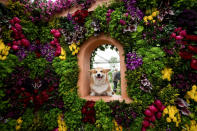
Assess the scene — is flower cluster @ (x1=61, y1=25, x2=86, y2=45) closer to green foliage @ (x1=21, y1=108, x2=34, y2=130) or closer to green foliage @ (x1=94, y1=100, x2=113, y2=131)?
green foliage @ (x1=94, y1=100, x2=113, y2=131)

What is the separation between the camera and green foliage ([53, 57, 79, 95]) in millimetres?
2444

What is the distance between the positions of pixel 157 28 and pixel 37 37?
2833 millimetres

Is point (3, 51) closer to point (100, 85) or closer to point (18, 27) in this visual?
point (18, 27)

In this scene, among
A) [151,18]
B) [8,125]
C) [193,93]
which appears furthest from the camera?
[151,18]

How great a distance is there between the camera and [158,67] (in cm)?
186

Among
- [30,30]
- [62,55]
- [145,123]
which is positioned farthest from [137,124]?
[30,30]

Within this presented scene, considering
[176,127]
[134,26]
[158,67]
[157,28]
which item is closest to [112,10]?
[134,26]

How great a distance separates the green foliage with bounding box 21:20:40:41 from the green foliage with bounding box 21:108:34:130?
5.38 feet

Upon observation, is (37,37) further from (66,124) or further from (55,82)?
(66,124)

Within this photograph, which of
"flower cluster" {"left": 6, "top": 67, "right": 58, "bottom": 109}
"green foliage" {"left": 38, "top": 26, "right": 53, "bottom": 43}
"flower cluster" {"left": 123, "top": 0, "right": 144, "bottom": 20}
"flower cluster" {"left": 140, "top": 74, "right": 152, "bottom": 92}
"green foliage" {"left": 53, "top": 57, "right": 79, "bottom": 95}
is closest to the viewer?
"flower cluster" {"left": 140, "top": 74, "right": 152, "bottom": 92}

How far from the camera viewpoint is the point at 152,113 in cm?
173

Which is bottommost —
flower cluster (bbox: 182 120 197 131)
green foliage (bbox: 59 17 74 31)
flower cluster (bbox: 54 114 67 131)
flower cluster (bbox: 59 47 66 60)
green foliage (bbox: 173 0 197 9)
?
flower cluster (bbox: 54 114 67 131)

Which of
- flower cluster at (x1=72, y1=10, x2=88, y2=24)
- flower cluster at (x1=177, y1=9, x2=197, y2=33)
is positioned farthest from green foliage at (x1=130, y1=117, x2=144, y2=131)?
flower cluster at (x1=72, y1=10, x2=88, y2=24)

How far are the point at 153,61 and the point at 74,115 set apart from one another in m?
2.01
